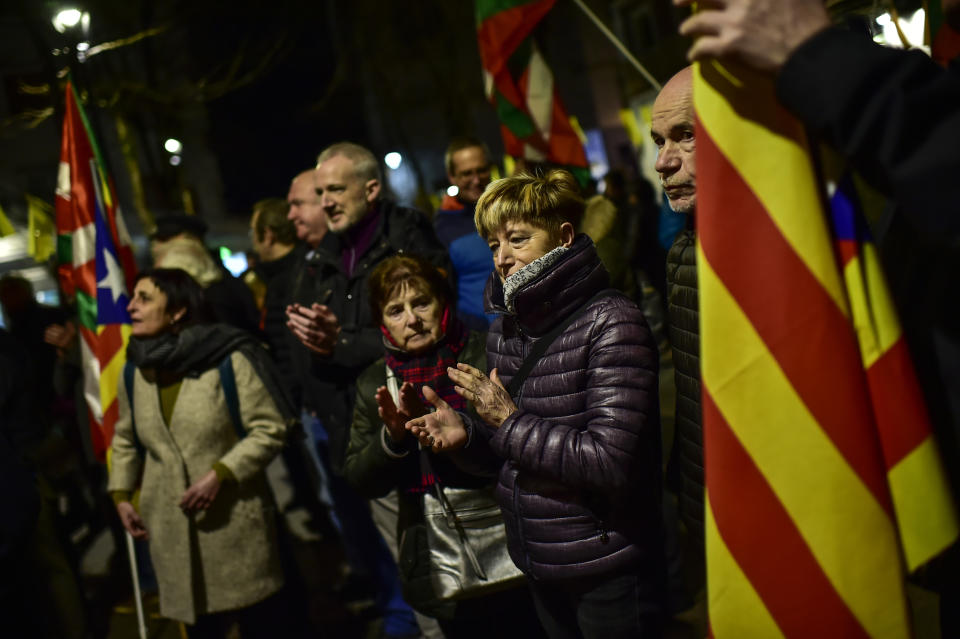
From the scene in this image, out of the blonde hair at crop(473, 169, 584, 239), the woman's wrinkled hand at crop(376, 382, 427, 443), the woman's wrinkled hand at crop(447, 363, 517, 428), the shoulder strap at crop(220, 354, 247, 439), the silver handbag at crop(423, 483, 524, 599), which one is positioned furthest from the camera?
the shoulder strap at crop(220, 354, 247, 439)

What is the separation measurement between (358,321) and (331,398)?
49 centimetres

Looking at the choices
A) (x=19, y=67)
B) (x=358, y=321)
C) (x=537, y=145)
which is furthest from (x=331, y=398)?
(x=19, y=67)

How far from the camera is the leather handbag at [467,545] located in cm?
307

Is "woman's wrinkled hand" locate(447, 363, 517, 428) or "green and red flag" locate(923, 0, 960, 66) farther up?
"green and red flag" locate(923, 0, 960, 66)

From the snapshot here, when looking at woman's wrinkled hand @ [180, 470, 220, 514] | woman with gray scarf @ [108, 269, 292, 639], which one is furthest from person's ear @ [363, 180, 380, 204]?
woman's wrinkled hand @ [180, 470, 220, 514]

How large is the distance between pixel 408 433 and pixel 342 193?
1.73m

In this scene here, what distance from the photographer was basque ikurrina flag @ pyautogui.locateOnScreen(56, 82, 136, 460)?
5.16 meters

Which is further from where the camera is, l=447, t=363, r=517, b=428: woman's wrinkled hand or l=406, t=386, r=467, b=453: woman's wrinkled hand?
l=406, t=386, r=467, b=453: woman's wrinkled hand

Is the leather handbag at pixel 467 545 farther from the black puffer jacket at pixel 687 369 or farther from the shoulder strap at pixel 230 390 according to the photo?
the shoulder strap at pixel 230 390

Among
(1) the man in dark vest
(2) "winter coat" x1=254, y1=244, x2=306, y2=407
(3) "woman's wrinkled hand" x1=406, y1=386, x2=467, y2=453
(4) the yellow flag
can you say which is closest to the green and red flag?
(1) the man in dark vest

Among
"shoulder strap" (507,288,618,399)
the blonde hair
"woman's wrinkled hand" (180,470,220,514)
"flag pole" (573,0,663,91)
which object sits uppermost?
"flag pole" (573,0,663,91)

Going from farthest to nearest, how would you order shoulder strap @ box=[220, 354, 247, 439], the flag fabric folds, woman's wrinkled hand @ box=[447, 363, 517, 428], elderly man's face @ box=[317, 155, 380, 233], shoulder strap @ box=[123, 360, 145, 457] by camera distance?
the flag fabric folds, elderly man's face @ box=[317, 155, 380, 233], shoulder strap @ box=[123, 360, 145, 457], shoulder strap @ box=[220, 354, 247, 439], woman's wrinkled hand @ box=[447, 363, 517, 428]

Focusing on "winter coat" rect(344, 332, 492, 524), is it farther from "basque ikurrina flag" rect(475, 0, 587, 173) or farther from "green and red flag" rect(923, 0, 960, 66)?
"basque ikurrina flag" rect(475, 0, 587, 173)

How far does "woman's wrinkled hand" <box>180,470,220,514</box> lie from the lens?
376cm
